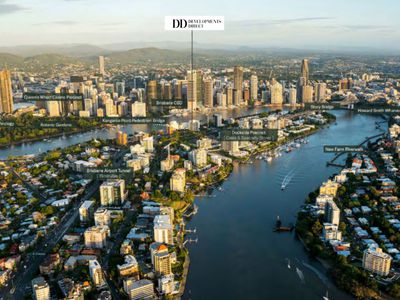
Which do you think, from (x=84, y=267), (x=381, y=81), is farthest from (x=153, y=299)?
(x=381, y=81)

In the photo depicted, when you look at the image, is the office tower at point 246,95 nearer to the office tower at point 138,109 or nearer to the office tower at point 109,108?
the office tower at point 138,109

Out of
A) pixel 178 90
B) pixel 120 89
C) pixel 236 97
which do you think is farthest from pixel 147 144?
pixel 120 89

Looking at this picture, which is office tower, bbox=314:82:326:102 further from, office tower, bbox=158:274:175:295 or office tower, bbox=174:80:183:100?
office tower, bbox=158:274:175:295

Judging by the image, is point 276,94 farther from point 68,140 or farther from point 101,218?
point 101,218

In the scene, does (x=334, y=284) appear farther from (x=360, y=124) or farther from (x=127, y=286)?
(x=360, y=124)

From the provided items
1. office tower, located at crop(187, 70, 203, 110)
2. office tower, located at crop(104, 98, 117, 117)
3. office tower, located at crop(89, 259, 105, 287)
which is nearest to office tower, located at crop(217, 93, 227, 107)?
office tower, located at crop(187, 70, 203, 110)
